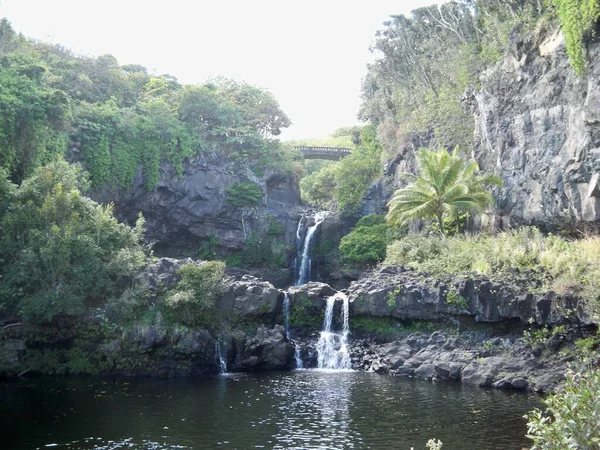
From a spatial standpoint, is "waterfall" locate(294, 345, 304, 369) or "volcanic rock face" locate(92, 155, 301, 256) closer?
"waterfall" locate(294, 345, 304, 369)

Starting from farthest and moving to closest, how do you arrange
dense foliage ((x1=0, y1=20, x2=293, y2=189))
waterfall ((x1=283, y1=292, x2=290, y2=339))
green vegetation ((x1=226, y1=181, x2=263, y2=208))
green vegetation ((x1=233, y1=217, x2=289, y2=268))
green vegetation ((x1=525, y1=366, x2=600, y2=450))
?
1. green vegetation ((x1=226, y1=181, x2=263, y2=208))
2. green vegetation ((x1=233, y1=217, x2=289, y2=268))
3. dense foliage ((x1=0, y1=20, x2=293, y2=189))
4. waterfall ((x1=283, y1=292, x2=290, y2=339))
5. green vegetation ((x1=525, y1=366, x2=600, y2=450))

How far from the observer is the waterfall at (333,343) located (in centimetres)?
2739

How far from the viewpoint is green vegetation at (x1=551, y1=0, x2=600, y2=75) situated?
2453 centimetres

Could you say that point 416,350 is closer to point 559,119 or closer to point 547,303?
point 547,303

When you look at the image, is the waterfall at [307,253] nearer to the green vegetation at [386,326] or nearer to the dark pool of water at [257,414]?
the green vegetation at [386,326]

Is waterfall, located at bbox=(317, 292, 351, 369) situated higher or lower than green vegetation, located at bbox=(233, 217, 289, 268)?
lower

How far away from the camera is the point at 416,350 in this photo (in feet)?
84.9

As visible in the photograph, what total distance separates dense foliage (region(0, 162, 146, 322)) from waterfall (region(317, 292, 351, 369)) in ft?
30.0

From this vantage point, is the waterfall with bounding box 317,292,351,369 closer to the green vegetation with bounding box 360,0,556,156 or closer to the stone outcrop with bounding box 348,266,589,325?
the stone outcrop with bounding box 348,266,589,325

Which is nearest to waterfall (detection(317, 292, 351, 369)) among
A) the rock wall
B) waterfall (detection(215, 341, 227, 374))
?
waterfall (detection(215, 341, 227, 374))

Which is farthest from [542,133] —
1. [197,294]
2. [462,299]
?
[197,294]

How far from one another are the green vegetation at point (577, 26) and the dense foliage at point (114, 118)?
2384 centimetres

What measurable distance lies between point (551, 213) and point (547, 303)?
19.7 ft

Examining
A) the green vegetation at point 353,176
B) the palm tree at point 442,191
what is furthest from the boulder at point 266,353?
the green vegetation at point 353,176
